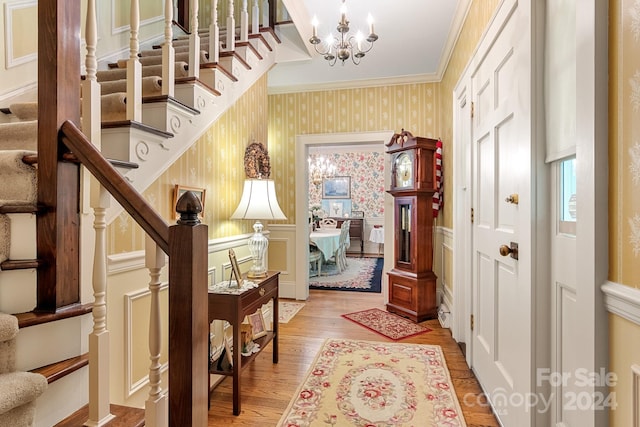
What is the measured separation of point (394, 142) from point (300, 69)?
1354mm

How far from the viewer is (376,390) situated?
6.63 ft

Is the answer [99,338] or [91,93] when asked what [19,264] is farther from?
[91,93]

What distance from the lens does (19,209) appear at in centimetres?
108

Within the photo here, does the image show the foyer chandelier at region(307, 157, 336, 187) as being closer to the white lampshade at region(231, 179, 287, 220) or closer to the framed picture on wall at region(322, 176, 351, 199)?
the framed picture on wall at region(322, 176, 351, 199)

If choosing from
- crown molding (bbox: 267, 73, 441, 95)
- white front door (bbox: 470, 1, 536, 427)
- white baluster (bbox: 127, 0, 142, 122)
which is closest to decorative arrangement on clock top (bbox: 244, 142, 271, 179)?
white baluster (bbox: 127, 0, 142, 122)

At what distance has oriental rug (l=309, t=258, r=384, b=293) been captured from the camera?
485 centimetres

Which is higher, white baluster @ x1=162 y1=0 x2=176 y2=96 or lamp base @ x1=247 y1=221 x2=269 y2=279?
white baluster @ x1=162 y1=0 x2=176 y2=96

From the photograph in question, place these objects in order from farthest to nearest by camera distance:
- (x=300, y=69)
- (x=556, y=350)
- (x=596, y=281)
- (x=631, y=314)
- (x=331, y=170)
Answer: (x=331, y=170) < (x=300, y=69) < (x=556, y=350) < (x=596, y=281) < (x=631, y=314)

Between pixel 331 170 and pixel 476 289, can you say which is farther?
pixel 331 170

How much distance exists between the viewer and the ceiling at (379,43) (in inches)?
102

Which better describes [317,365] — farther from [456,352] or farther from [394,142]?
[394,142]

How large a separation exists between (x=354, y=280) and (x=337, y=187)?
12.8ft

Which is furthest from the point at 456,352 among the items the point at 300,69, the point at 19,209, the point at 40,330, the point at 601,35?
the point at 300,69

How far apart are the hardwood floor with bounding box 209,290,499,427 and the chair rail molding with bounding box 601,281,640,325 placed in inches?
49.9
